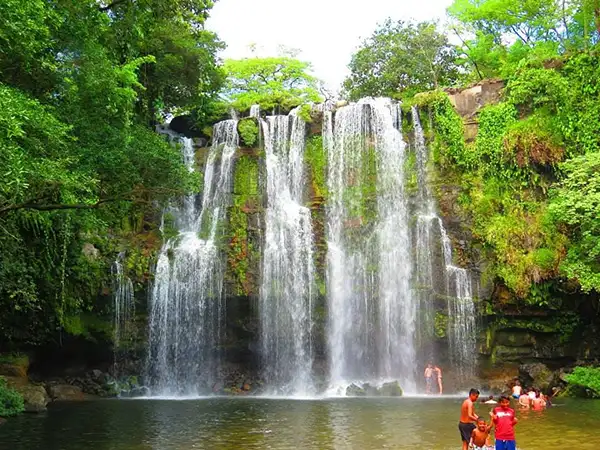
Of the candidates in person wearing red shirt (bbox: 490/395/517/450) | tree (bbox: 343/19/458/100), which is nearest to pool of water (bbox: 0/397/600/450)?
person wearing red shirt (bbox: 490/395/517/450)

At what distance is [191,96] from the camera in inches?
1176

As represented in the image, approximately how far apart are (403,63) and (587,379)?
23152 millimetres

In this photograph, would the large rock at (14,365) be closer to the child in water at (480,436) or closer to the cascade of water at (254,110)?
the child in water at (480,436)

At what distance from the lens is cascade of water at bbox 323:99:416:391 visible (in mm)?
23188

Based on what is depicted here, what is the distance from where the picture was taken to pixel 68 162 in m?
12.8

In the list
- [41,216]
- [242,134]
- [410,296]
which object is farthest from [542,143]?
[41,216]

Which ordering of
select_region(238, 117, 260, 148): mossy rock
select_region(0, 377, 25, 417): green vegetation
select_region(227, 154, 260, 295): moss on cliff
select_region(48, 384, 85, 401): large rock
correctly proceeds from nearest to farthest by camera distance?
select_region(0, 377, 25, 417): green vegetation, select_region(48, 384, 85, 401): large rock, select_region(227, 154, 260, 295): moss on cliff, select_region(238, 117, 260, 148): mossy rock

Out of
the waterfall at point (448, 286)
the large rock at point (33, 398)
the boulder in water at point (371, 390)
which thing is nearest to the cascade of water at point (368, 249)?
the waterfall at point (448, 286)

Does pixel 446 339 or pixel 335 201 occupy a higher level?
pixel 335 201

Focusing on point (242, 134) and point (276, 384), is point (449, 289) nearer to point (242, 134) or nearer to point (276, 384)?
point (276, 384)

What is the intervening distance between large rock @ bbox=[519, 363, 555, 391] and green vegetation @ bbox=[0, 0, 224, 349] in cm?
1329

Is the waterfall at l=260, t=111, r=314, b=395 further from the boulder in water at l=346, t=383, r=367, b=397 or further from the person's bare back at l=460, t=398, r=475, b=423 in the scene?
the person's bare back at l=460, t=398, r=475, b=423

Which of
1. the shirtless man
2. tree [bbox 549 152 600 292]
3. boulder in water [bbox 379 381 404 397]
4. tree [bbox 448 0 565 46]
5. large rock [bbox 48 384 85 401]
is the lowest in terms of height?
boulder in water [bbox 379 381 404 397]

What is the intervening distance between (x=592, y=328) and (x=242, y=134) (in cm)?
1744
